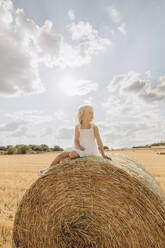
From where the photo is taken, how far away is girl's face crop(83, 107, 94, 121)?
13.9 ft

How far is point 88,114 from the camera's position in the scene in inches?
167

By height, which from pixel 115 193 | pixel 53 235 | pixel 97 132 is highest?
pixel 97 132

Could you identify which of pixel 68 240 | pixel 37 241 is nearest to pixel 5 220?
pixel 37 241

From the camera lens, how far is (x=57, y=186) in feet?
10.6

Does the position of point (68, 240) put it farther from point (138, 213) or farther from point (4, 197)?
point (4, 197)

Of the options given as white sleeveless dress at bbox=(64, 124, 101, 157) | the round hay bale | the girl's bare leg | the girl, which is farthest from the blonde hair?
the round hay bale

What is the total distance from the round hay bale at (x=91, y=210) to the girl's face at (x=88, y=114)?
3.77 feet

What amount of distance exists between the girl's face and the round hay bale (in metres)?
1.15

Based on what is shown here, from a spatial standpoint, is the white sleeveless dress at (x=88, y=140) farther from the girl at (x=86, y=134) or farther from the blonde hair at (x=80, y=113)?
the blonde hair at (x=80, y=113)

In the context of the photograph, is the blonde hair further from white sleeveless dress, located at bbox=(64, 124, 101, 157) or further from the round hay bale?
the round hay bale

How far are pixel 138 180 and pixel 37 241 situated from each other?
5.64ft

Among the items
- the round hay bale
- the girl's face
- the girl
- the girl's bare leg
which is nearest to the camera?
the round hay bale

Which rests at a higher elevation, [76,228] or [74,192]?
[74,192]

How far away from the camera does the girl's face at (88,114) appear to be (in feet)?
13.9
